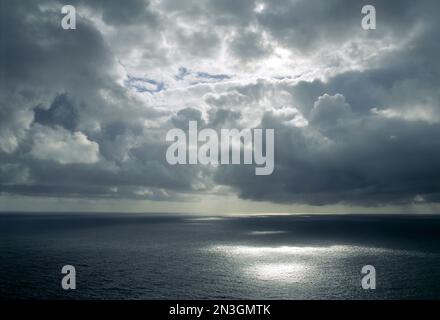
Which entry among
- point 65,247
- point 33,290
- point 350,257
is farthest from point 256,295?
point 65,247

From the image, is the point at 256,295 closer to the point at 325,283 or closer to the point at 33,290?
the point at 325,283

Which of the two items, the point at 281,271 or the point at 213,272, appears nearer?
the point at 213,272

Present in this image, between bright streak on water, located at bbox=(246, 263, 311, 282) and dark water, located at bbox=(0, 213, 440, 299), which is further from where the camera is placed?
bright streak on water, located at bbox=(246, 263, 311, 282)

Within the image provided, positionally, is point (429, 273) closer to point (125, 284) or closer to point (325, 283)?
point (325, 283)

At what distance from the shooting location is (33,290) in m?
68.8

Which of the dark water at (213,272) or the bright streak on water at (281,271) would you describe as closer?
the dark water at (213,272)

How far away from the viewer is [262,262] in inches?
4414
